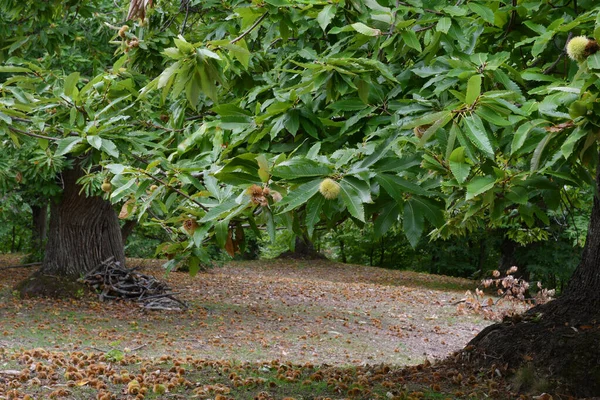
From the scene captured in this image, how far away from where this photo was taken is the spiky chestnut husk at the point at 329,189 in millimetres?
1849

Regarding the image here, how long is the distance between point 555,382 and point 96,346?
4664 millimetres

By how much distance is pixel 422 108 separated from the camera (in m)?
2.57

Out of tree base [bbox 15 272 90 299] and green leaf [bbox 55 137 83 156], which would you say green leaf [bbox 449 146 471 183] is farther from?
tree base [bbox 15 272 90 299]

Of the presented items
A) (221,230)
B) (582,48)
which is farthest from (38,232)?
(582,48)

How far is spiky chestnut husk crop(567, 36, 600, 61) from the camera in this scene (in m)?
2.00

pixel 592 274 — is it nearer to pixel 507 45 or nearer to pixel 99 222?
pixel 507 45

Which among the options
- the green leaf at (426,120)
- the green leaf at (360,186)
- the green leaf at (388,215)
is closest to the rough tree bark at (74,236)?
the green leaf at (388,215)

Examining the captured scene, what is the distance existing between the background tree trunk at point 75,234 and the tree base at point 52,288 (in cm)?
22

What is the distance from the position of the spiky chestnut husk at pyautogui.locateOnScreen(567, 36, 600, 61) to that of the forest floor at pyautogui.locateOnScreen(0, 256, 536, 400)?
2719 millimetres

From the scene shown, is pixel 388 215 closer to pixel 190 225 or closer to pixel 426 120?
pixel 426 120

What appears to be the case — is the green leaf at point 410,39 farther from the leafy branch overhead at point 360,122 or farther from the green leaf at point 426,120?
the green leaf at point 426,120

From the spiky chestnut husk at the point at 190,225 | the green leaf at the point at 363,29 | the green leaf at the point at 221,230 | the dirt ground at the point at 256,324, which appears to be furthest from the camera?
the dirt ground at the point at 256,324

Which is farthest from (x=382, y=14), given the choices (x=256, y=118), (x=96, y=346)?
(x=96, y=346)

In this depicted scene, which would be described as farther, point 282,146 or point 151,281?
point 151,281
